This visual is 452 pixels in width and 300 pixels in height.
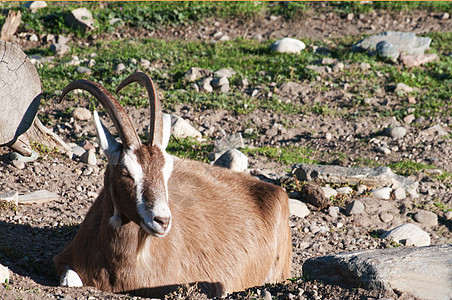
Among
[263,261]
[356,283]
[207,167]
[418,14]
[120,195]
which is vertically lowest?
[418,14]

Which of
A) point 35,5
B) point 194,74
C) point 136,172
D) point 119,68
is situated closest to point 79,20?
point 35,5

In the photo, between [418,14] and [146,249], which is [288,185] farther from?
[418,14]

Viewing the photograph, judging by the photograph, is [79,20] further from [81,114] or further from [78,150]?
[78,150]

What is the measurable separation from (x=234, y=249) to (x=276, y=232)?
56 centimetres

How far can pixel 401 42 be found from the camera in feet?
41.3

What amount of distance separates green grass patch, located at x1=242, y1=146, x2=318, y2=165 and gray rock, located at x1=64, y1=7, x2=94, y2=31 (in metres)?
6.15

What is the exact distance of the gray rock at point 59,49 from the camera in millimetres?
11984

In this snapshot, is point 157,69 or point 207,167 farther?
point 157,69

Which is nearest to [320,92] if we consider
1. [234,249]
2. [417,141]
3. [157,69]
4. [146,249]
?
[417,141]

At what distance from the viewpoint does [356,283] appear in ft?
14.4

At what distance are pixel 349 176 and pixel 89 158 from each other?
3.57 metres

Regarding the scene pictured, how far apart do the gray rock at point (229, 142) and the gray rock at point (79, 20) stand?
581 centimetres

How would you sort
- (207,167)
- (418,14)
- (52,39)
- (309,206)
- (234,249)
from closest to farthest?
(234,249)
(207,167)
(309,206)
(52,39)
(418,14)

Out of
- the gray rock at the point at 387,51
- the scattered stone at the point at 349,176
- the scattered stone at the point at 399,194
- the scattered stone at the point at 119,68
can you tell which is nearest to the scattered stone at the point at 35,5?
the scattered stone at the point at 119,68
